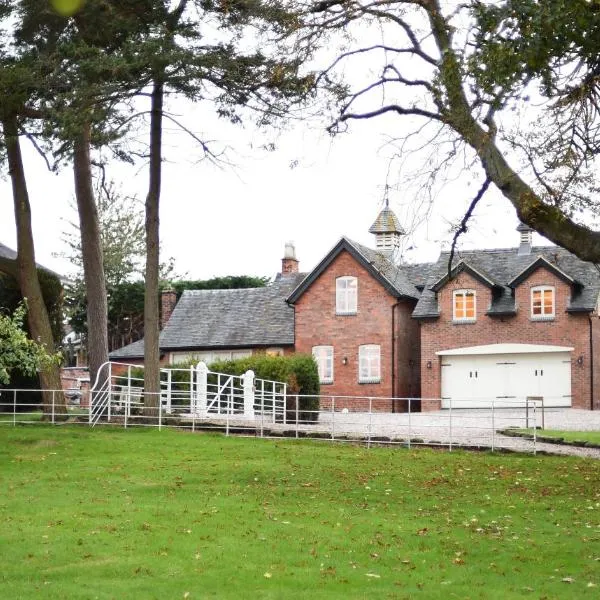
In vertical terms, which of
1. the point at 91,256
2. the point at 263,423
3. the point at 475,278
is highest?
the point at 475,278

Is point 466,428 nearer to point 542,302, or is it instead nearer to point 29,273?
point 29,273

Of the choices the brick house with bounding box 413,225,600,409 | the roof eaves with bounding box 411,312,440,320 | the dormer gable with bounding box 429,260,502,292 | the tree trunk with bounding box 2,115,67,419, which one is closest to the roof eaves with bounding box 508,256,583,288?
the brick house with bounding box 413,225,600,409

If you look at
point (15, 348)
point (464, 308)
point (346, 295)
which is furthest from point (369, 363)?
point (15, 348)

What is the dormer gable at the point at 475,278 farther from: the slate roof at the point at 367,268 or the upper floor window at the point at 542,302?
the upper floor window at the point at 542,302

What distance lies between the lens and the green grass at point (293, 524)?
10578mm

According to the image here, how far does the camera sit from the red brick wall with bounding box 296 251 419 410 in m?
43.2

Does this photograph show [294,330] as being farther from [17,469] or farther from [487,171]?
[487,171]

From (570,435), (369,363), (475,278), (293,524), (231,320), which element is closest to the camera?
(293,524)

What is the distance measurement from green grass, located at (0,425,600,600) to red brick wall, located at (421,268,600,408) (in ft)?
60.7

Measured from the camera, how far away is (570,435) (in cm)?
2734

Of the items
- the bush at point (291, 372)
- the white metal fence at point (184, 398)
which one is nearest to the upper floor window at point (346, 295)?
the bush at point (291, 372)

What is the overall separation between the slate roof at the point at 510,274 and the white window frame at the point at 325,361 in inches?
161

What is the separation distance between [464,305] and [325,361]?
623 centimetres

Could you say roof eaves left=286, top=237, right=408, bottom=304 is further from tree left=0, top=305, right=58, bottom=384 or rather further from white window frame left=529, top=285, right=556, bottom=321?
tree left=0, top=305, right=58, bottom=384
